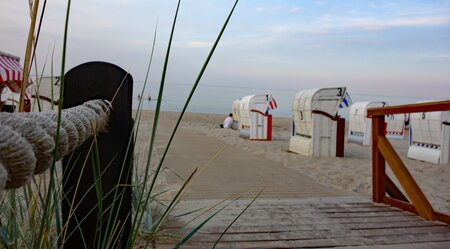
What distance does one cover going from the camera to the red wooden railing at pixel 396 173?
11.0 ft

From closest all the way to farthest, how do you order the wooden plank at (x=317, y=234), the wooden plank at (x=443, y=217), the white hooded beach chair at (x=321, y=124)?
the wooden plank at (x=317, y=234) < the wooden plank at (x=443, y=217) < the white hooded beach chair at (x=321, y=124)

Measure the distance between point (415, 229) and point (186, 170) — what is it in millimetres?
3990

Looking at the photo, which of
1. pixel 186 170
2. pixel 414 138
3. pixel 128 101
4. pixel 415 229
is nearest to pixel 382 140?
pixel 415 229

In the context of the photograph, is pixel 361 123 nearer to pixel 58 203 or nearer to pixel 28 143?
pixel 58 203

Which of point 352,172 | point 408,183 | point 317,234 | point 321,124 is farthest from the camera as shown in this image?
point 321,124

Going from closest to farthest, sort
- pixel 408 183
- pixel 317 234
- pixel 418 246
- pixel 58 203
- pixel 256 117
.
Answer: pixel 58 203
pixel 418 246
pixel 317 234
pixel 408 183
pixel 256 117

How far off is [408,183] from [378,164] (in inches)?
16.3

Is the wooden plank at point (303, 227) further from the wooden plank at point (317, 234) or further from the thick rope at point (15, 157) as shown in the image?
the thick rope at point (15, 157)

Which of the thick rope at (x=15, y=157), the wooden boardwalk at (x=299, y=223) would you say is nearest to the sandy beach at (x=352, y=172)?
the wooden boardwalk at (x=299, y=223)

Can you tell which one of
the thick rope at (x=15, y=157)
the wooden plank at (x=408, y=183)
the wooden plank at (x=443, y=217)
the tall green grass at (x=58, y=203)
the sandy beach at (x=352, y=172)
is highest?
the thick rope at (x=15, y=157)

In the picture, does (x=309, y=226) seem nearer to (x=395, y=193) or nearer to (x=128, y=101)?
(x=395, y=193)

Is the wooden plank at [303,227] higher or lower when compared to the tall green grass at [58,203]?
lower

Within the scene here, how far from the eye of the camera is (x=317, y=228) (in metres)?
3.03

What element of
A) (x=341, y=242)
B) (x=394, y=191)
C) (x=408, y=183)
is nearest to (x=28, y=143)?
(x=341, y=242)
